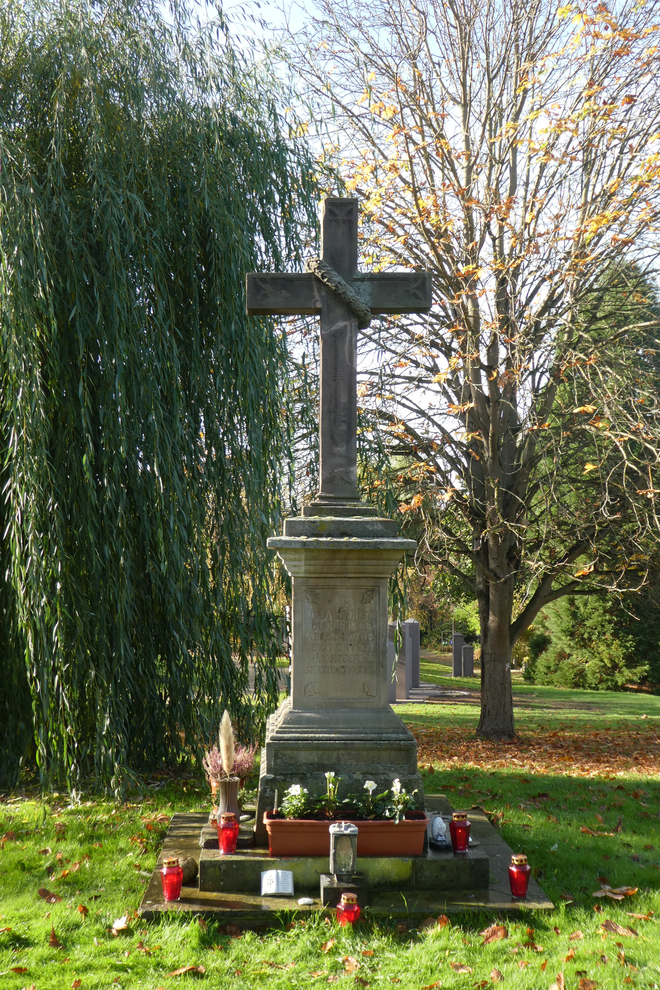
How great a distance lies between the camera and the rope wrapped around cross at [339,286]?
483cm

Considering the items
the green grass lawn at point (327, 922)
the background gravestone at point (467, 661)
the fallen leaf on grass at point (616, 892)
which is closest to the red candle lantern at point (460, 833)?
the green grass lawn at point (327, 922)

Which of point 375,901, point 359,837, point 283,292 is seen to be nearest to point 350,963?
point 375,901

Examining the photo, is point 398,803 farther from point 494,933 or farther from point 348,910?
point 494,933

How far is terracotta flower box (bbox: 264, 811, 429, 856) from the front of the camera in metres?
4.10

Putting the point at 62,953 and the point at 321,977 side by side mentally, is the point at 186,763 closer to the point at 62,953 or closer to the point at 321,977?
the point at 62,953

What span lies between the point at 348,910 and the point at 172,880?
2.98ft

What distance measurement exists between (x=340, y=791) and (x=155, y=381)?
3458 mm

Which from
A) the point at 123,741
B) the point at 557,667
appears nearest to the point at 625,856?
the point at 123,741

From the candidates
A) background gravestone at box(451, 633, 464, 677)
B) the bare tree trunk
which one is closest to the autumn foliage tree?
the bare tree trunk

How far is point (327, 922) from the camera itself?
146 inches

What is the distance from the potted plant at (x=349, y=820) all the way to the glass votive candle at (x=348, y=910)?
419 mm

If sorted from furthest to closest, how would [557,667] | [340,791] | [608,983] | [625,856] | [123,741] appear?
[557,667] → [123,741] → [625,856] → [340,791] → [608,983]

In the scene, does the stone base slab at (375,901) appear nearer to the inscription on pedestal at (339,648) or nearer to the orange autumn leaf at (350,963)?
the orange autumn leaf at (350,963)

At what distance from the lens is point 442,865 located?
408 cm
